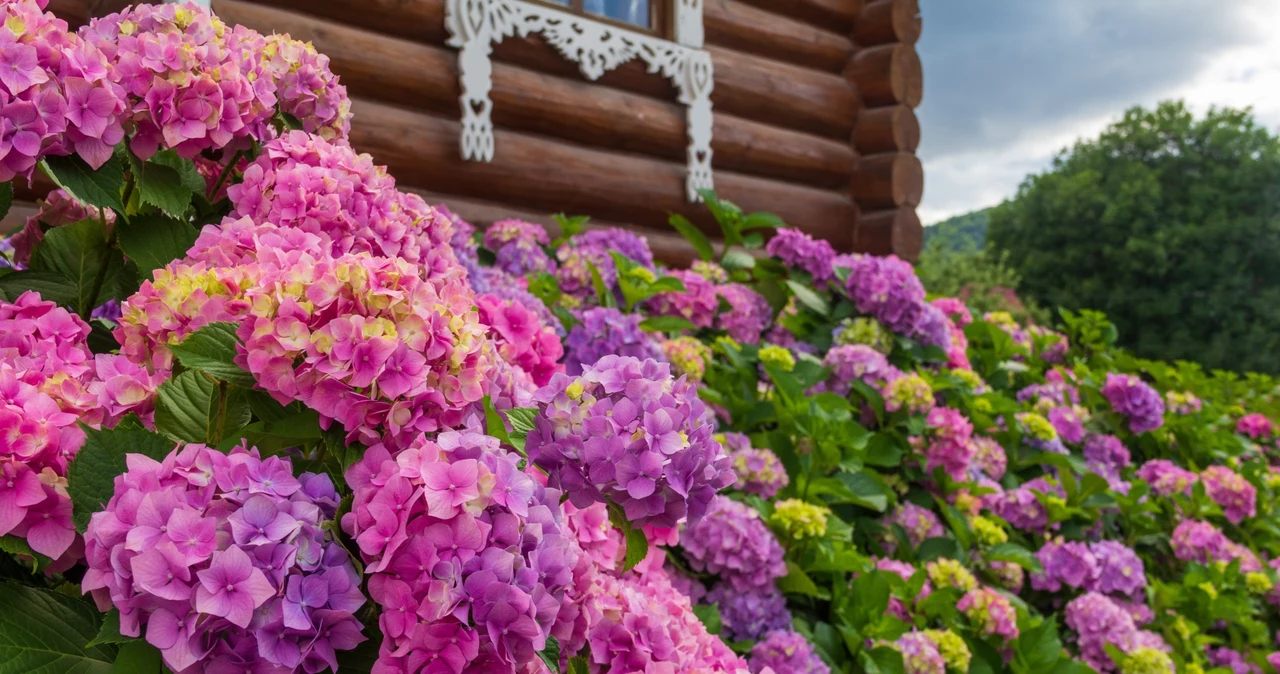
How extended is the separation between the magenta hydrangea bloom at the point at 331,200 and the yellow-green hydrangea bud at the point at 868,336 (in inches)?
72.0

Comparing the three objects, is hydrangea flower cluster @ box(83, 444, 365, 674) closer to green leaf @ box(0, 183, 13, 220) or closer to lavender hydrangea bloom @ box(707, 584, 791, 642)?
green leaf @ box(0, 183, 13, 220)

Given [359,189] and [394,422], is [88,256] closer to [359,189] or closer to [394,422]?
[359,189]

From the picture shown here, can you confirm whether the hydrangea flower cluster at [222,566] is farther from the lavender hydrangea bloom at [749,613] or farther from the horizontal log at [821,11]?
the horizontal log at [821,11]

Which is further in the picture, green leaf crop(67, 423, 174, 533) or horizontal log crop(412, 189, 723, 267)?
horizontal log crop(412, 189, 723, 267)

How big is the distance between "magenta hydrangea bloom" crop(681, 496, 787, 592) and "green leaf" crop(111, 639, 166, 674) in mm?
1130

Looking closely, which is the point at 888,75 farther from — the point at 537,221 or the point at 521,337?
the point at 521,337

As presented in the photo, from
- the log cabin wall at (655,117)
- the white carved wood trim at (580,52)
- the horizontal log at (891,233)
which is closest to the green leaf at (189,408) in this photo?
the log cabin wall at (655,117)

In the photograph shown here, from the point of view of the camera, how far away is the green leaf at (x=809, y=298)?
292 centimetres

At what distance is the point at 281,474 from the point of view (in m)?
0.68

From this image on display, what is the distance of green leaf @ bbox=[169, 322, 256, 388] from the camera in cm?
72

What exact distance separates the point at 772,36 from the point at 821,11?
1.53 feet

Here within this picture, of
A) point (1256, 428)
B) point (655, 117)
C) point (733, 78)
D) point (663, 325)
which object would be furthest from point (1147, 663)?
point (733, 78)

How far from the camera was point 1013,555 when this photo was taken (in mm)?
2316

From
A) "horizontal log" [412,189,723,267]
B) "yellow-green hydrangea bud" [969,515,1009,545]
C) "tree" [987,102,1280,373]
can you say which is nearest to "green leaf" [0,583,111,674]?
"yellow-green hydrangea bud" [969,515,1009,545]
